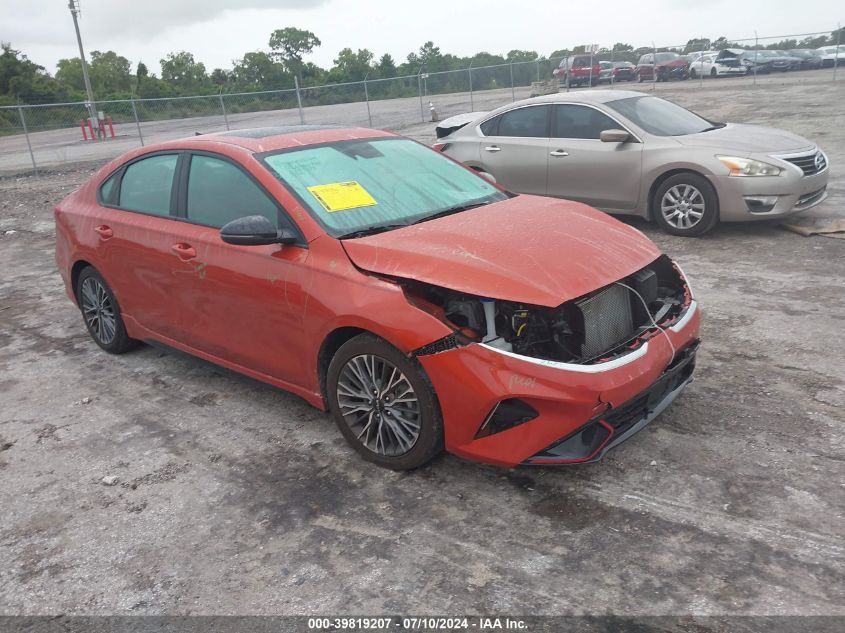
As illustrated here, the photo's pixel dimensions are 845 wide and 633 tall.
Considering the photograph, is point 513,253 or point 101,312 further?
point 101,312

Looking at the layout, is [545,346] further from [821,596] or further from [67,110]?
[67,110]

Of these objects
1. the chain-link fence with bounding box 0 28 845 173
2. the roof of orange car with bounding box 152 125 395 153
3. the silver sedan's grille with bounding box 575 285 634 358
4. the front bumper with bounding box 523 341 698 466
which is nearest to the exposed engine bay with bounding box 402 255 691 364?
the silver sedan's grille with bounding box 575 285 634 358

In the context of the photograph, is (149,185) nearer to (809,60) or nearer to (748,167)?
(748,167)

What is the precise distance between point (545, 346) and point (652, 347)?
528 millimetres

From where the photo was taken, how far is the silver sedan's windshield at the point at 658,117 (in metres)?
8.16

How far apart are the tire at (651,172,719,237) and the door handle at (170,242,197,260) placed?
5.41 m

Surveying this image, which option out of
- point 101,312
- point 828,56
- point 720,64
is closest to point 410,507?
point 101,312

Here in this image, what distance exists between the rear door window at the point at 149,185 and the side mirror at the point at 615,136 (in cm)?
496

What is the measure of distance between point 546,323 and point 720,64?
33.3m

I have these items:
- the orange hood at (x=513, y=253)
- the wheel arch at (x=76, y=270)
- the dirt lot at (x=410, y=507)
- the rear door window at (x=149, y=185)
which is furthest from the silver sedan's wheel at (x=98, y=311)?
the orange hood at (x=513, y=253)

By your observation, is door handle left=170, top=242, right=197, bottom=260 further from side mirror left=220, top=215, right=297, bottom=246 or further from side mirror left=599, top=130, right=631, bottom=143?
side mirror left=599, top=130, right=631, bottom=143

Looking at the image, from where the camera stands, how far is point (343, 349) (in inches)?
148

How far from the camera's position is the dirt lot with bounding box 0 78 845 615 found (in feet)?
9.54

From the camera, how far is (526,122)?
9.03 m
